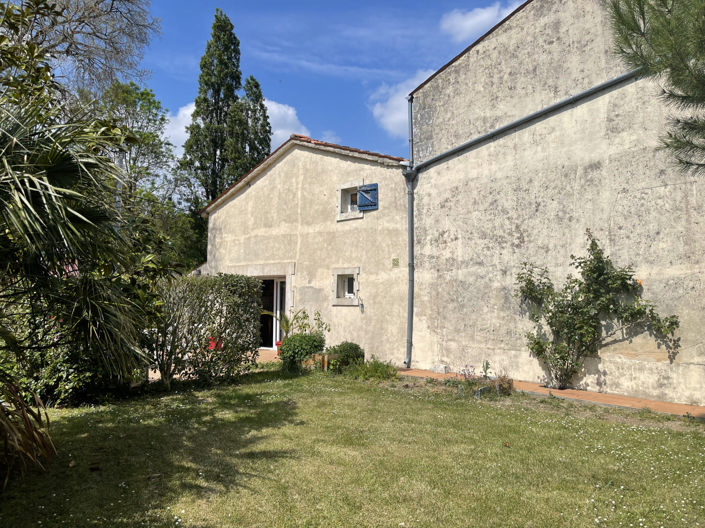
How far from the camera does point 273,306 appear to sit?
45.7ft

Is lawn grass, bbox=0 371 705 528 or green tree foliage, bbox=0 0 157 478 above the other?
green tree foliage, bbox=0 0 157 478

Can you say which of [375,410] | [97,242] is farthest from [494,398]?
[97,242]

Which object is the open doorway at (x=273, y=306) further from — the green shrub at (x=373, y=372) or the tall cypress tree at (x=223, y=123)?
the tall cypress tree at (x=223, y=123)

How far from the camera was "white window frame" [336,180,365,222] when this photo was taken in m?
11.9

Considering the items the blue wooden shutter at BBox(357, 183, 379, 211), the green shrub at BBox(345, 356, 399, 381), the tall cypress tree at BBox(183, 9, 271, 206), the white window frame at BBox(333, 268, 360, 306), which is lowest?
the green shrub at BBox(345, 356, 399, 381)

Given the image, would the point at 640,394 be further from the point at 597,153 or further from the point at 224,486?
the point at 224,486

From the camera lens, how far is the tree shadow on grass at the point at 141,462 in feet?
11.6

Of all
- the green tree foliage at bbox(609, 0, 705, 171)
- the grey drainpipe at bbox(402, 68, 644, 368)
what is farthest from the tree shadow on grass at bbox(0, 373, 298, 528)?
the green tree foliage at bbox(609, 0, 705, 171)

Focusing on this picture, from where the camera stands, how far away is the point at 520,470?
4.48m

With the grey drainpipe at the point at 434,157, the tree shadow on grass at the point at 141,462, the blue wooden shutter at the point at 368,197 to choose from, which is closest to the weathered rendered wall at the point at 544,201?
the grey drainpipe at the point at 434,157

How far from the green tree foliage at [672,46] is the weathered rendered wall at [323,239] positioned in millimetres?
6337

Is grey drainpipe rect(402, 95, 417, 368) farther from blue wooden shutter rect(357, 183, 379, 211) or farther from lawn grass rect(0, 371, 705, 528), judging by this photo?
lawn grass rect(0, 371, 705, 528)

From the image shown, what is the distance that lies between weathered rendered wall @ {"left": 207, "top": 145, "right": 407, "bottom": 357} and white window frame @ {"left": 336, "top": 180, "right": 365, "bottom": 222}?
0.15m

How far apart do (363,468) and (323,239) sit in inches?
332
